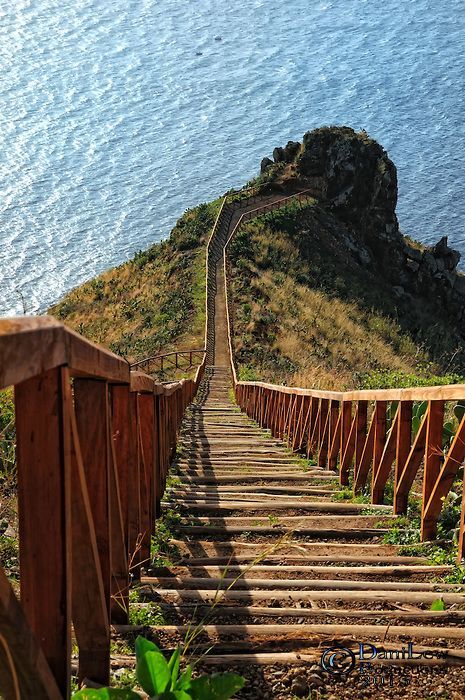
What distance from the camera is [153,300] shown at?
36.5 metres

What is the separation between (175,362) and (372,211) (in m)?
24.2

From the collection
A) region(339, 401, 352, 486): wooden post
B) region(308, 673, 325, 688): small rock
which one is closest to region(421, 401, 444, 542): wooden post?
region(308, 673, 325, 688): small rock

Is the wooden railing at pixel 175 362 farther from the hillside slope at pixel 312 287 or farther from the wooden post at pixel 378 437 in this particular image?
the wooden post at pixel 378 437

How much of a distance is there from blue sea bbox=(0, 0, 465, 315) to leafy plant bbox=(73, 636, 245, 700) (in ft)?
175

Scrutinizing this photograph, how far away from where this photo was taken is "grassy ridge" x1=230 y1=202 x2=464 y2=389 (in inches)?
1145

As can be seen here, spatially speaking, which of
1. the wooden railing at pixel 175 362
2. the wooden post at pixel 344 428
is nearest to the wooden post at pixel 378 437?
the wooden post at pixel 344 428

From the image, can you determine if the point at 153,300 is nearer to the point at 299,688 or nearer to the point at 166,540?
the point at 166,540

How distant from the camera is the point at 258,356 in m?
28.6

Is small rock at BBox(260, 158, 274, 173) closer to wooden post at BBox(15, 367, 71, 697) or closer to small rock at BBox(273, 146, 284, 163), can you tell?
small rock at BBox(273, 146, 284, 163)

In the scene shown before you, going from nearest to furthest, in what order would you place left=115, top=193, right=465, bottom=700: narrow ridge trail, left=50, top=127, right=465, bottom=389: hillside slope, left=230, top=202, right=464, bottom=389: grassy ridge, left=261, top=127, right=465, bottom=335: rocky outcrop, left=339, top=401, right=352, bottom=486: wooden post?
left=115, top=193, right=465, bottom=700: narrow ridge trail
left=339, top=401, right=352, bottom=486: wooden post
left=230, top=202, right=464, bottom=389: grassy ridge
left=50, top=127, right=465, bottom=389: hillside slope
left=261, top=127, right=465, bottom=335: rocky outcrop

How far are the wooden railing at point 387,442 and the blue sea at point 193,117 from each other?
46.4 metres

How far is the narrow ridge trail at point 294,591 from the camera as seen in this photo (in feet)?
9.52

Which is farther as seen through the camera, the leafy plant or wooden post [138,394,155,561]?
wooden post [138,394,155,561]

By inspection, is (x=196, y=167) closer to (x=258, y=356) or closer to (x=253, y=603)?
(x=258, y=356)
